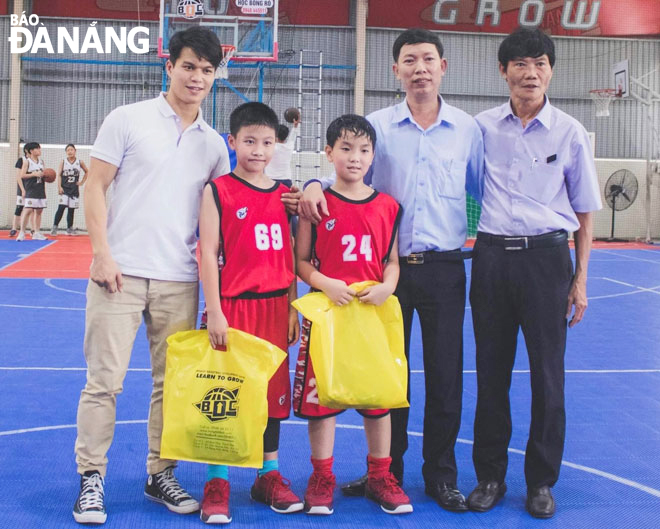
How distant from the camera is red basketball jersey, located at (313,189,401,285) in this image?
294 centimetres

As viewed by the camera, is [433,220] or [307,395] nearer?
[307,395]

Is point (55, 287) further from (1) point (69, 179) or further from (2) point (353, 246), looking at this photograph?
(1) point (69, 179)

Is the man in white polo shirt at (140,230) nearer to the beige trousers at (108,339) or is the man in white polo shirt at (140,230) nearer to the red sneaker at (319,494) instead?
the beige trousers at (108,339)

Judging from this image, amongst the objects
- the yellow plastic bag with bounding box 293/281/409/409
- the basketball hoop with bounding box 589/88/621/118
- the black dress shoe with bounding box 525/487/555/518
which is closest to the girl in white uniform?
the basketball hoop with bounding box 589/88/621/118

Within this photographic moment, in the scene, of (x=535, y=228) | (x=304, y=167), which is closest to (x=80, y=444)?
(x=535, y=228)

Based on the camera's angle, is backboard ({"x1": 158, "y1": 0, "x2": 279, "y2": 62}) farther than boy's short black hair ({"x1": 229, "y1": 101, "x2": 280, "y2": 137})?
Yes

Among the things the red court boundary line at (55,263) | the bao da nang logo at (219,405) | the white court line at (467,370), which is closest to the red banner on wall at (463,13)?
the red court boundary line at (55,263)

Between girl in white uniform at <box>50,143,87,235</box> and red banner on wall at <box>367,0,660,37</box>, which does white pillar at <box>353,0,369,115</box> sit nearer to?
red banner on wall at <box>367,0,660,37</box>

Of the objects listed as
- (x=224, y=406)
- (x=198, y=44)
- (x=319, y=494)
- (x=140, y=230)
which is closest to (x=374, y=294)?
(x=224, y=406)

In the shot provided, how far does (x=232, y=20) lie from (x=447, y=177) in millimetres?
11285

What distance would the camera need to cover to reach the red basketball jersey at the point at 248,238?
286 centimetres

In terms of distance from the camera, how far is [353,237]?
9.66 feet

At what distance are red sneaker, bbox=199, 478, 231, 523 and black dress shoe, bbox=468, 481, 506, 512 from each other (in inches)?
36.9

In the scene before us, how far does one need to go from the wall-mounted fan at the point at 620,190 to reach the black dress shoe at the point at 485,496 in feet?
49.3
